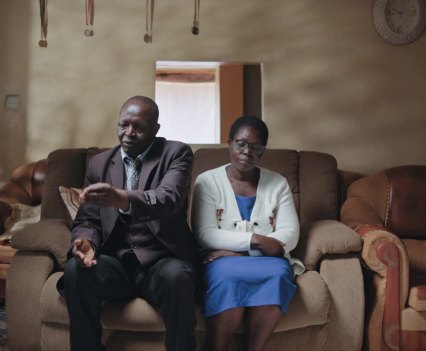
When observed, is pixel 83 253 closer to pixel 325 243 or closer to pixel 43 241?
pixel 43 241

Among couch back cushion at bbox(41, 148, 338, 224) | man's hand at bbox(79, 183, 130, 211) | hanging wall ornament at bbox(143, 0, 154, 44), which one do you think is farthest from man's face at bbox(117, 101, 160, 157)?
hanging wall ornament at bbox(143, 0, 154, 44)

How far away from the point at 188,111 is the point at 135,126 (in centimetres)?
190

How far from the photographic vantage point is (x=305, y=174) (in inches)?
111

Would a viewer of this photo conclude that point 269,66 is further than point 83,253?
Yes

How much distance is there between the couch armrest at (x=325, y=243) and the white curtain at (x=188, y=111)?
1.55 metres

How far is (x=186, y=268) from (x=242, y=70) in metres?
2.23

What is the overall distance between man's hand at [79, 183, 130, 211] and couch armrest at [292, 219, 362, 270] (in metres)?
0.90

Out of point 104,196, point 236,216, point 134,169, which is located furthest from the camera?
point 236,216

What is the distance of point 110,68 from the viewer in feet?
11.1

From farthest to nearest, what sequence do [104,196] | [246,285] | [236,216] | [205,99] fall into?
[205,99]
[236,216]
[246,285]
[104,196]

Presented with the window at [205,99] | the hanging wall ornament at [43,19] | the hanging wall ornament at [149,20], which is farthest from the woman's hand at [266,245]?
the hanging wall ornament at [43,19]

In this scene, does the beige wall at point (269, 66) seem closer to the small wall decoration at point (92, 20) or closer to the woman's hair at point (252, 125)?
the small wall decoration at point (92, 20)

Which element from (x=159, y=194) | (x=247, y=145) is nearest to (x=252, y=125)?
(x=247, y=145)

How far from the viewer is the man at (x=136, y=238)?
181 centimetres
